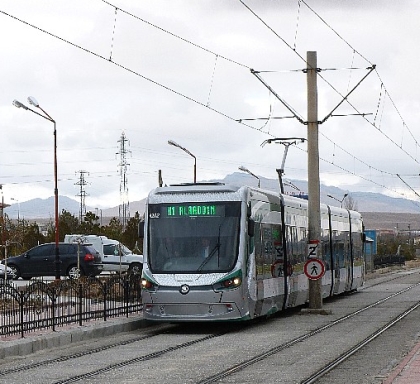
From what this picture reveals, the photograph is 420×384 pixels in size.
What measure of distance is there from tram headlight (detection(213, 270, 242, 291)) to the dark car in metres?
27.2

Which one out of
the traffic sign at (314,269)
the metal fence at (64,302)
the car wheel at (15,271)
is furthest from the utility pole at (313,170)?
the car wheel at (15,271)

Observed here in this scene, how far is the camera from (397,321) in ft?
88.5

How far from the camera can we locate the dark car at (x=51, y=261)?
167 feet

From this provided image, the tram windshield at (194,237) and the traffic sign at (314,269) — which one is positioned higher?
the tram windshield at (194,237)

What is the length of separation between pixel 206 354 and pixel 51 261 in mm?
32789

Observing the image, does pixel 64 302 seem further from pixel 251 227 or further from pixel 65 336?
pixel 251 227

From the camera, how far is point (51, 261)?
51094 millimetres

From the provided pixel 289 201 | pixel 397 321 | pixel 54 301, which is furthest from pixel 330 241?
pixel 54 301

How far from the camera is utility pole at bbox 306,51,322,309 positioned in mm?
30922

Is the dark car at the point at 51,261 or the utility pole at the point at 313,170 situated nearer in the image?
the utility pole at the point at 313,170

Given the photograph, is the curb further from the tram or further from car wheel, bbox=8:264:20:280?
car wheel, bbox=8:264:20:280

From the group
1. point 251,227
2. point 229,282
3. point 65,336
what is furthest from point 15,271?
point 65,336

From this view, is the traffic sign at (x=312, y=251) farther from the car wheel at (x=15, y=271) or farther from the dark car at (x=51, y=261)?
the car wheel at (x=15, y=271)

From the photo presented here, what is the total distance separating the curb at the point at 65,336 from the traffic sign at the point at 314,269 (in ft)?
17.9
